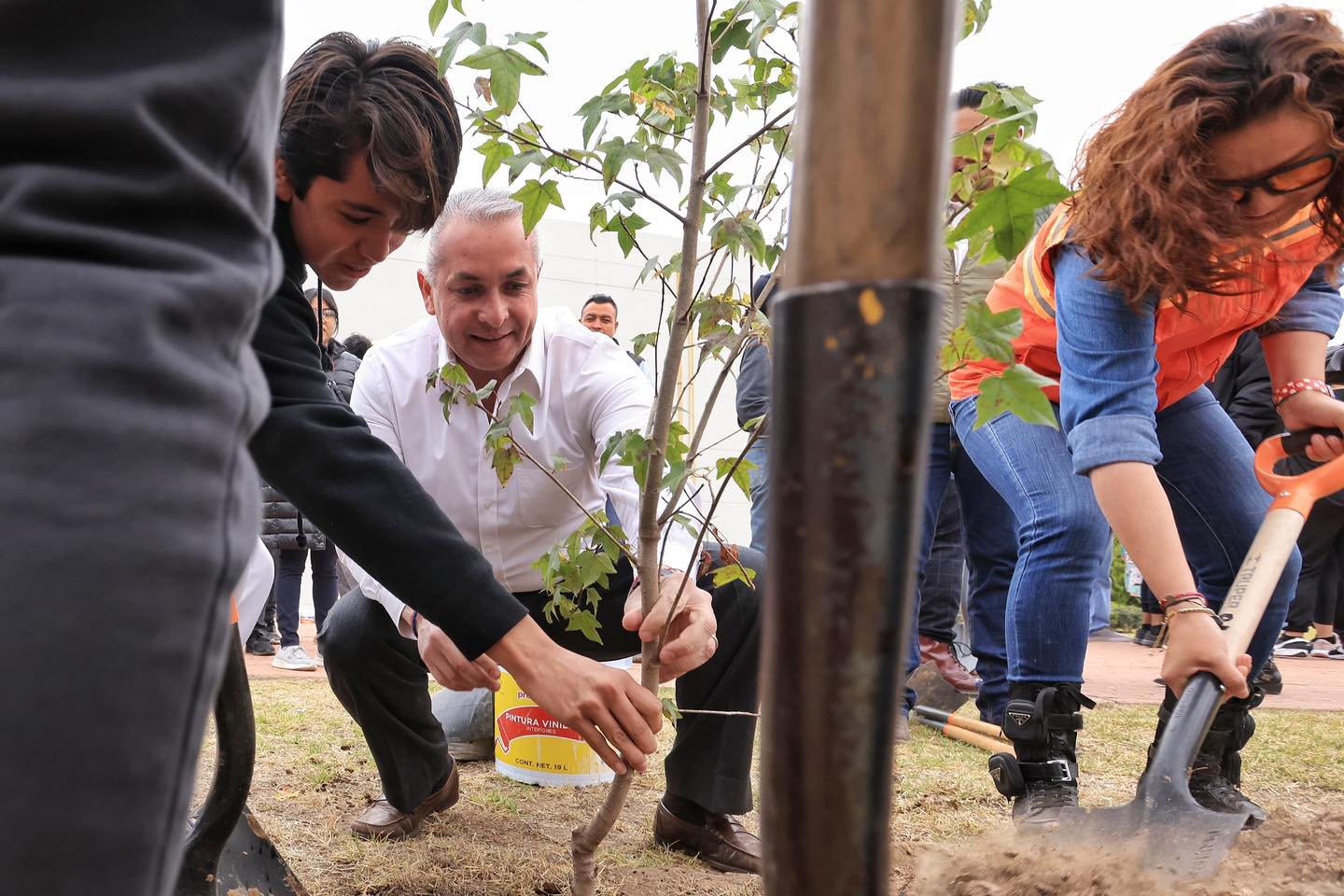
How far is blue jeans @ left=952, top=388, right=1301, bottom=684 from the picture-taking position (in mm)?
2287

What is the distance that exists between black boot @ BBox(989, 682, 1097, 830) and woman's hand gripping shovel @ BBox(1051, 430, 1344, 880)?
25 centimetres

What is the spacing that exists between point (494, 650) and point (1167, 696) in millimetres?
1672

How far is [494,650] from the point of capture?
1.55 metres

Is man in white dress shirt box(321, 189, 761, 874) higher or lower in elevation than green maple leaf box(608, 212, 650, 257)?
lower

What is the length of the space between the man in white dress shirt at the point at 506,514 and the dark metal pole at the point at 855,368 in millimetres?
1516

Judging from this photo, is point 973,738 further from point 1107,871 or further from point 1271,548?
point 1107,871

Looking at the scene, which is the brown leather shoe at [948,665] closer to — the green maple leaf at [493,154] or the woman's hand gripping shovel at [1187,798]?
the woman's hand gripping shovel at [1187,798]

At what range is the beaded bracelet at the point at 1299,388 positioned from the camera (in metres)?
2.49

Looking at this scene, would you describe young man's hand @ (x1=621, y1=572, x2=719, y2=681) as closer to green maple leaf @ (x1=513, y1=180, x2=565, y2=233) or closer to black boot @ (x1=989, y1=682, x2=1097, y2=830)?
green maple leaf @ (x1=513, y1=180, x2=565, y2=233)

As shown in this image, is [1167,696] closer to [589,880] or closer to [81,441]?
[589,880]

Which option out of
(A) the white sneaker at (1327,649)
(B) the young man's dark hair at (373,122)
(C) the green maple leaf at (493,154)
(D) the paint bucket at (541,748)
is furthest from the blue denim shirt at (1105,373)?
(A) the white sneaker at (1327,649)

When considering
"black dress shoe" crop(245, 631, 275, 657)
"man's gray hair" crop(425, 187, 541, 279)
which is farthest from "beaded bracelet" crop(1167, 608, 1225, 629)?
"black dress shoe" crop(245, 631, 275, 657)

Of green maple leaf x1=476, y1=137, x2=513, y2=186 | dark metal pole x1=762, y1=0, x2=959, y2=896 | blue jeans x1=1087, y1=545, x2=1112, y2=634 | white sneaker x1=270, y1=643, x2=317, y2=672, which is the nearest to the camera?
dark metal pole x1=762, y1=0, x2=959, y2=896

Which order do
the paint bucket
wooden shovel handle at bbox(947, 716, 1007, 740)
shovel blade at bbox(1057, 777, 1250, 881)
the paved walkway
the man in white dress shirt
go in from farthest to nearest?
the paved walkway < wooden shovel handle at bbox(947, 716, 1007, 740) < the paint bucket < the man in white dress shirt < shovel blade at bbox(1057, 777, 1250, 881)
